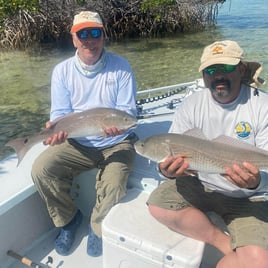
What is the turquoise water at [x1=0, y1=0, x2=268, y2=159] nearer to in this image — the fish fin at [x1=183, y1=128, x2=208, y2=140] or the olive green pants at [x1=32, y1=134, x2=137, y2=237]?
the olive green pants at [x1=32, y1=134, x2=137, y2=237]

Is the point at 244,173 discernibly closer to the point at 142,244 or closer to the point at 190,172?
the point at 190,172

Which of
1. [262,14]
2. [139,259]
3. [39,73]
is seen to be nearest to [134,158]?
[139,259]

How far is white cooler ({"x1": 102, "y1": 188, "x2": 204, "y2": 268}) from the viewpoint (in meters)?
2.58

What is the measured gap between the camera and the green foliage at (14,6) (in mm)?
14781

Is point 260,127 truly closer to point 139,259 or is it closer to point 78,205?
point 139,259

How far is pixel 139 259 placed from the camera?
270 cm

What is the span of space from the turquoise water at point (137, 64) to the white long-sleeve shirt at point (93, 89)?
387cm

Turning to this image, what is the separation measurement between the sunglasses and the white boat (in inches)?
41.3

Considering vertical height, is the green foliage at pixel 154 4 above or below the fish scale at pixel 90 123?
below

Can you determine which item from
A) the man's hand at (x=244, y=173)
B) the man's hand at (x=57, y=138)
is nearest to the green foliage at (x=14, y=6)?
the man's hand at (x=57, y=138)

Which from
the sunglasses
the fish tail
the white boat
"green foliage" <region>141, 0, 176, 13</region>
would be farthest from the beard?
"green foliage" <region>141, 0, 176, 13</region>

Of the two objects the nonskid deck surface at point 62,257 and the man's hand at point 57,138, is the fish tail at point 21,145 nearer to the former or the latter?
the man's hand at point 57,138

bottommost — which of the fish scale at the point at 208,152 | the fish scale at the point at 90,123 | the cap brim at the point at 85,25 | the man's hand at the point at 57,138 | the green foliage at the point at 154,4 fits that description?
the green foliage at the point at 154,4

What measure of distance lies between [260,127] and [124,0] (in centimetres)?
1707
